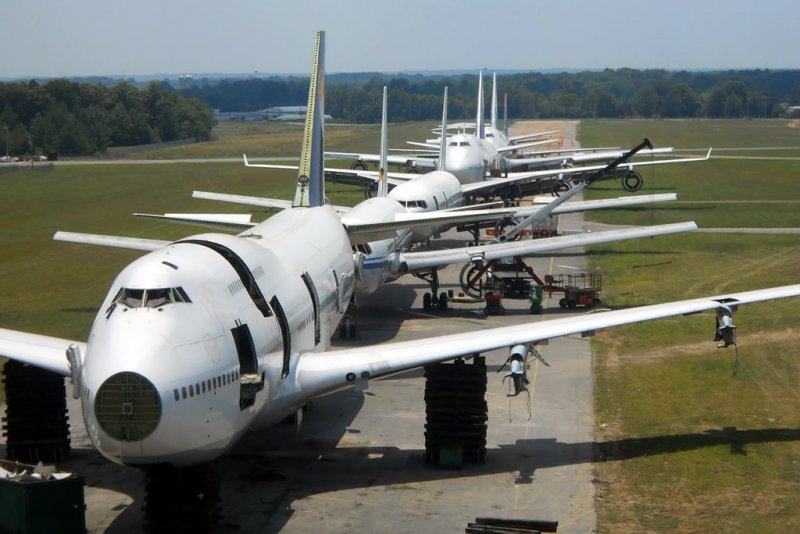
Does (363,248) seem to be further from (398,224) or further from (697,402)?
(697,402)

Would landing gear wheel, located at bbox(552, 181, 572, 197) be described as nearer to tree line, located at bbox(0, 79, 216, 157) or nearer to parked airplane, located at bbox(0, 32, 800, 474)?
parked airplane, located at bbox(0, 32, 800, 474)

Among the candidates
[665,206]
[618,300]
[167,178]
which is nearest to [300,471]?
[618,300]

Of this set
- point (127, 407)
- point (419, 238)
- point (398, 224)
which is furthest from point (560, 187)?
point (127, 407)

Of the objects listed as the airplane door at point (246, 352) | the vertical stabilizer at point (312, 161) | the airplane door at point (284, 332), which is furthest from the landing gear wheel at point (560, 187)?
the airplane door at point (246, 352)

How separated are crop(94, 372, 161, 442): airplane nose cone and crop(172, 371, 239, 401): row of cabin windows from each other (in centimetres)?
55

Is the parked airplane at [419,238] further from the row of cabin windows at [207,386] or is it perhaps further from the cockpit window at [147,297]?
the cockpit window at [147,297]

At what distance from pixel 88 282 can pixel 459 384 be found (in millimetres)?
37327

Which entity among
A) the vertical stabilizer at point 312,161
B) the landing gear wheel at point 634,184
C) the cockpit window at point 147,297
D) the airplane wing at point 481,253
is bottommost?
the landing gear wheel at point 634,184

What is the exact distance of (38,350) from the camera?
30.0 metres

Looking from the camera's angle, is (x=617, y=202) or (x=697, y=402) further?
(x=617, y=202)

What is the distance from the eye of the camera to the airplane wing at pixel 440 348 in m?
29.8

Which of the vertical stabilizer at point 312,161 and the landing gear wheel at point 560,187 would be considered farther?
the landing gear wheel at point 560,187

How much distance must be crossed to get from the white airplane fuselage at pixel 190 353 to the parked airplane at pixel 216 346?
28 millimetres

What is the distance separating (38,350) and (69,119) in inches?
5808
